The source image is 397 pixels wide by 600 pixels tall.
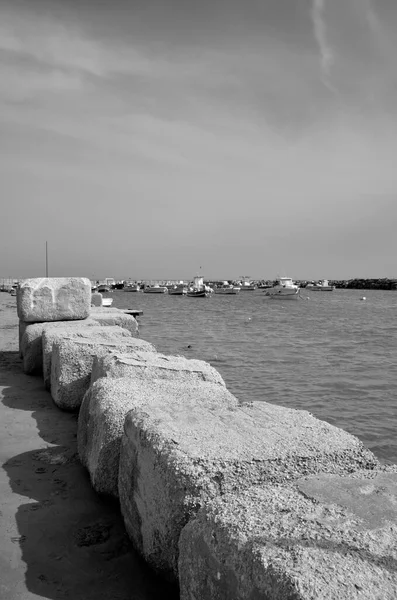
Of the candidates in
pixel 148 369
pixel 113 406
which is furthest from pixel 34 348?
pixel 113 406

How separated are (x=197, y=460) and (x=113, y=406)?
1.13 metres

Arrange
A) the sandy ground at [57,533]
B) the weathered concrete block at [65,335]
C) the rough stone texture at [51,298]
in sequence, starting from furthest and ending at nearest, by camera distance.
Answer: the rough stone texture at [51,298], the weathered concrete block at [65,335], the sandy ground at [57,533]

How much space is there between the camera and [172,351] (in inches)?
479

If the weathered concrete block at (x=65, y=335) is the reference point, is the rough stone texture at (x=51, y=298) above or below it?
above

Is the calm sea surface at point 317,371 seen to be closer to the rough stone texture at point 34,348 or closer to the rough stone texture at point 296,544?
the rough stone texture at point 34,348

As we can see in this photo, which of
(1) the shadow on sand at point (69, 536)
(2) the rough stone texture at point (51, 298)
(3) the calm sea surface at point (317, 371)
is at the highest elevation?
(2) the rough stone texture at point (51, 298)

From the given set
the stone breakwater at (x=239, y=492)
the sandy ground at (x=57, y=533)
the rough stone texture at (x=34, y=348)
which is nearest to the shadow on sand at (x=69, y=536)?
the sandy ground at (x=57, y=533)

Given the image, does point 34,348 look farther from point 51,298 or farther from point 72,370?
point 72,370

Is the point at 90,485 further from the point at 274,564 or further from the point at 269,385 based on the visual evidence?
the point at 269,385

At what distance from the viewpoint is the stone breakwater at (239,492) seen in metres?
1.45

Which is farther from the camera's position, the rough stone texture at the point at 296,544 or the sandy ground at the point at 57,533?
the sandy ground at the point at 57,533

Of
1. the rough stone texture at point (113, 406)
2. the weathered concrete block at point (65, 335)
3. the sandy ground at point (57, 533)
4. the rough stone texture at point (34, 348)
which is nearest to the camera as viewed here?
the sandy ground at point (57, 533)

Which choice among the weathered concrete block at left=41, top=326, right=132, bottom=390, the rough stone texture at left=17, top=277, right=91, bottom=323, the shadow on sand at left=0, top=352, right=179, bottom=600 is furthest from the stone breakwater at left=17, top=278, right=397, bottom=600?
the rough stone texture at left=17, top=277, right=91, bottom=323

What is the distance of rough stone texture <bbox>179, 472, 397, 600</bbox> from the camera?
1.36 meters
